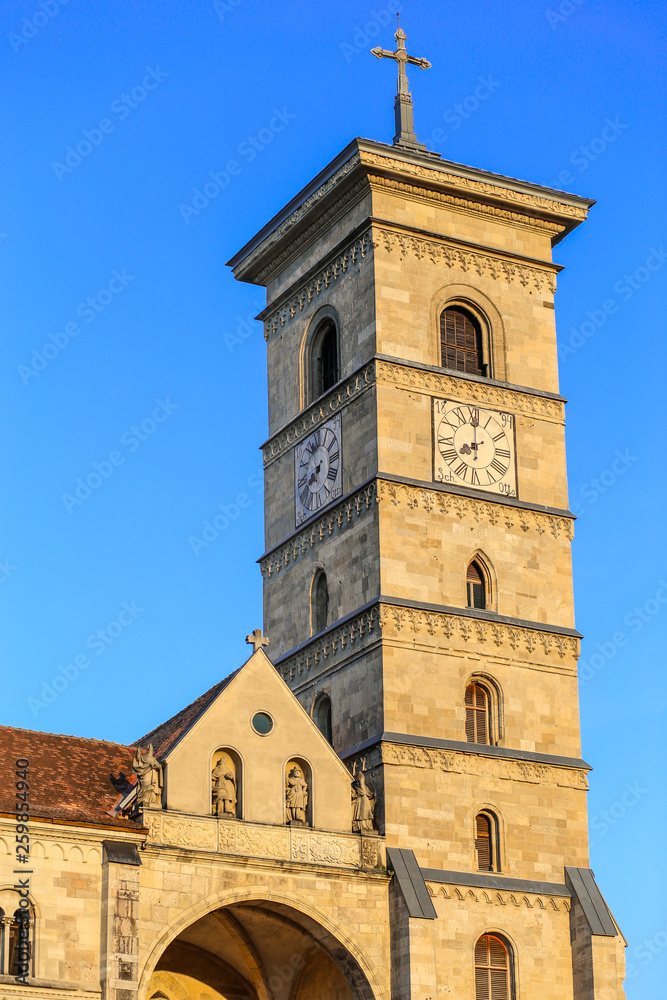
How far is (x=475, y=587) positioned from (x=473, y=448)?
9.73ft

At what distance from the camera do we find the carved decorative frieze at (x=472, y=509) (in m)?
38.7

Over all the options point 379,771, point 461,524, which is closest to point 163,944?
point 379,771

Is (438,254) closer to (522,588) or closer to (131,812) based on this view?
(522,588)

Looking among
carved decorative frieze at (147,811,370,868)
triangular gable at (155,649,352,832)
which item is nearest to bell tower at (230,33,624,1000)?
carved decorative frieze at (147,811,370,868)

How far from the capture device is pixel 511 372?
136 ft

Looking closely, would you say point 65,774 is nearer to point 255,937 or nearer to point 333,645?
point 255,937

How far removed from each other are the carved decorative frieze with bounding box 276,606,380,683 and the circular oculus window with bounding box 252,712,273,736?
3.21 metres

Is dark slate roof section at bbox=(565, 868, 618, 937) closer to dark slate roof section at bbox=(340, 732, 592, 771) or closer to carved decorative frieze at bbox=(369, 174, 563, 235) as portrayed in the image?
dark slate roof section at bbox=(340, 732, 592, 771)

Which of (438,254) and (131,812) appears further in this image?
(438,254)

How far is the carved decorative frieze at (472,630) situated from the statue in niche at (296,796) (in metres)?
3.63

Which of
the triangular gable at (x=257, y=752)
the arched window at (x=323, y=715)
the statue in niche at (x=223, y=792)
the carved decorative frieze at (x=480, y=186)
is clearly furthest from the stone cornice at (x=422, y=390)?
the statue in niche at (x=223, y=792)

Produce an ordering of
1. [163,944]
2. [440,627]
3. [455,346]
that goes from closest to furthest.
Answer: [163,944] → [440,627] → [455,346]

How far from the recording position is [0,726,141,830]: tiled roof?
109 feet

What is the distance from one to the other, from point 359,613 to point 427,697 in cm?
219
